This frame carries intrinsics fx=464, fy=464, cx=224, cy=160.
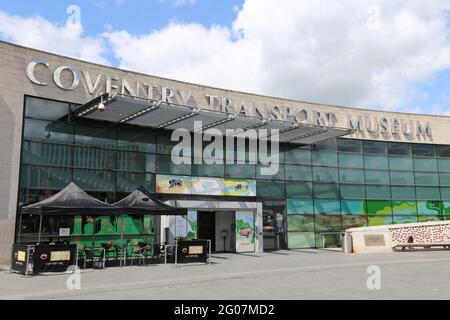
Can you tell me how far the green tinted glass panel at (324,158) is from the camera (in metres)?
26.5

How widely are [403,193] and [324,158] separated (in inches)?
234

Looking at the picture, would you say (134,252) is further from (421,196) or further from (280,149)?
(421,196)

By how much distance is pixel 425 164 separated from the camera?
29.4 m

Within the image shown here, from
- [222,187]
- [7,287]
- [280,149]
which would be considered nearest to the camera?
[7,287]

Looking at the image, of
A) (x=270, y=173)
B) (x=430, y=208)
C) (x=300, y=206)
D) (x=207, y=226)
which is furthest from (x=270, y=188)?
(x=430, y=208)

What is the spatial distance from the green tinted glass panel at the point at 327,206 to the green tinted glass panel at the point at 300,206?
1.17 feet

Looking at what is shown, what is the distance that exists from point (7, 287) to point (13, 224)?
6099mm

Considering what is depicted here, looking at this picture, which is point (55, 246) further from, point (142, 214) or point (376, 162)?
point (376, 162)

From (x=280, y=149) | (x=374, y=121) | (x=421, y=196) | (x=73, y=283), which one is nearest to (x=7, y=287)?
(x=73, y=283)

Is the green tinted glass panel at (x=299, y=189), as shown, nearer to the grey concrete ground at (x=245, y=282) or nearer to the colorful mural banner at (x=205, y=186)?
the colorful mural banner at (x=205, y=186)

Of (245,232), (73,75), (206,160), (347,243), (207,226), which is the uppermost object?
(73,75)

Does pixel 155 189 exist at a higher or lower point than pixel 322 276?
higher

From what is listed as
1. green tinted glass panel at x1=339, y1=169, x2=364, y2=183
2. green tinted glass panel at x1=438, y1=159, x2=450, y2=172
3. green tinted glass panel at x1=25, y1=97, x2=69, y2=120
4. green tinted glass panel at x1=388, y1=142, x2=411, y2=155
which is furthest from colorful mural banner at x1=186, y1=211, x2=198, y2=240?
green tinted glass panel at x1=438, y1=159, x2=450, y2=172
